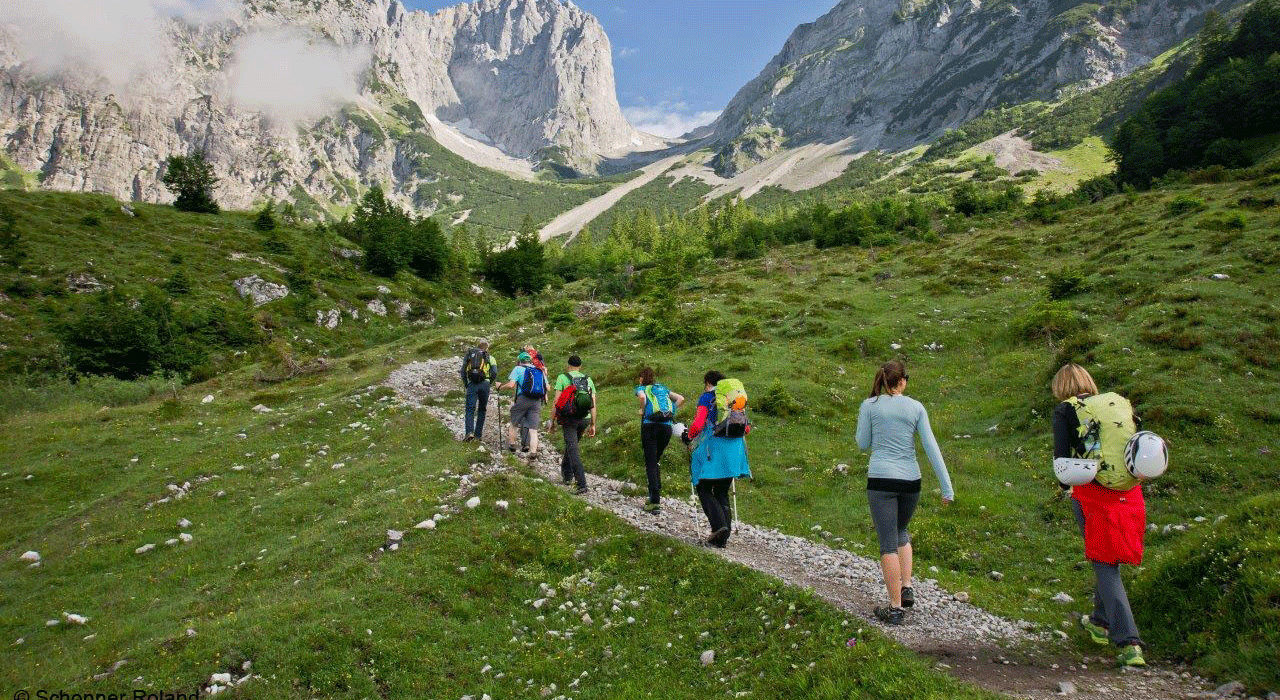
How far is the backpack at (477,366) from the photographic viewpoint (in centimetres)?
2034

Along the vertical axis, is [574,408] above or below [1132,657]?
above

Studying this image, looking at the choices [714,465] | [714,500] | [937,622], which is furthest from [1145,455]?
[714,500]

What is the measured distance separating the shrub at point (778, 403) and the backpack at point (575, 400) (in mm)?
9775

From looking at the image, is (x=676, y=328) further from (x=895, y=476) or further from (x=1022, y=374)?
(x=895, y=476)

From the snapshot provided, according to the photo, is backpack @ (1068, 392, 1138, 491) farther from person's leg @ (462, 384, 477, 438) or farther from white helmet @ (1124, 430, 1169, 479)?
person's leg @ (462, 384, 477, 438)

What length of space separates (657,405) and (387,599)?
7010 mm

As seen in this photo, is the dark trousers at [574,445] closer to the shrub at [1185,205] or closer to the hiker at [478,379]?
the hiker at [478,379]

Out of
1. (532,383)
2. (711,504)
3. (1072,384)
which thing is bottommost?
(711,504)

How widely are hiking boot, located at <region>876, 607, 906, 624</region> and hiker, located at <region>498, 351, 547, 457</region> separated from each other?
11615mm

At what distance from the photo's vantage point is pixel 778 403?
2338cm

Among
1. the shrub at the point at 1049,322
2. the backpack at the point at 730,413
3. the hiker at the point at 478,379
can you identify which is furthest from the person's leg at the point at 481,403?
the shrub at the point at 1049,322

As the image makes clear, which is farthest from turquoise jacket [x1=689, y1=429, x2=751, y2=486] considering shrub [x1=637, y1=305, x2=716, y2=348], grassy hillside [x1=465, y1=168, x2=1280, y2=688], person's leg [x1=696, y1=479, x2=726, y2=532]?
shrub [x1=637, y1=305, x2=716, y2=348]

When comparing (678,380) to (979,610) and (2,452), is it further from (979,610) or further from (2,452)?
(2,452)

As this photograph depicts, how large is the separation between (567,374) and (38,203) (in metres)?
80.5
